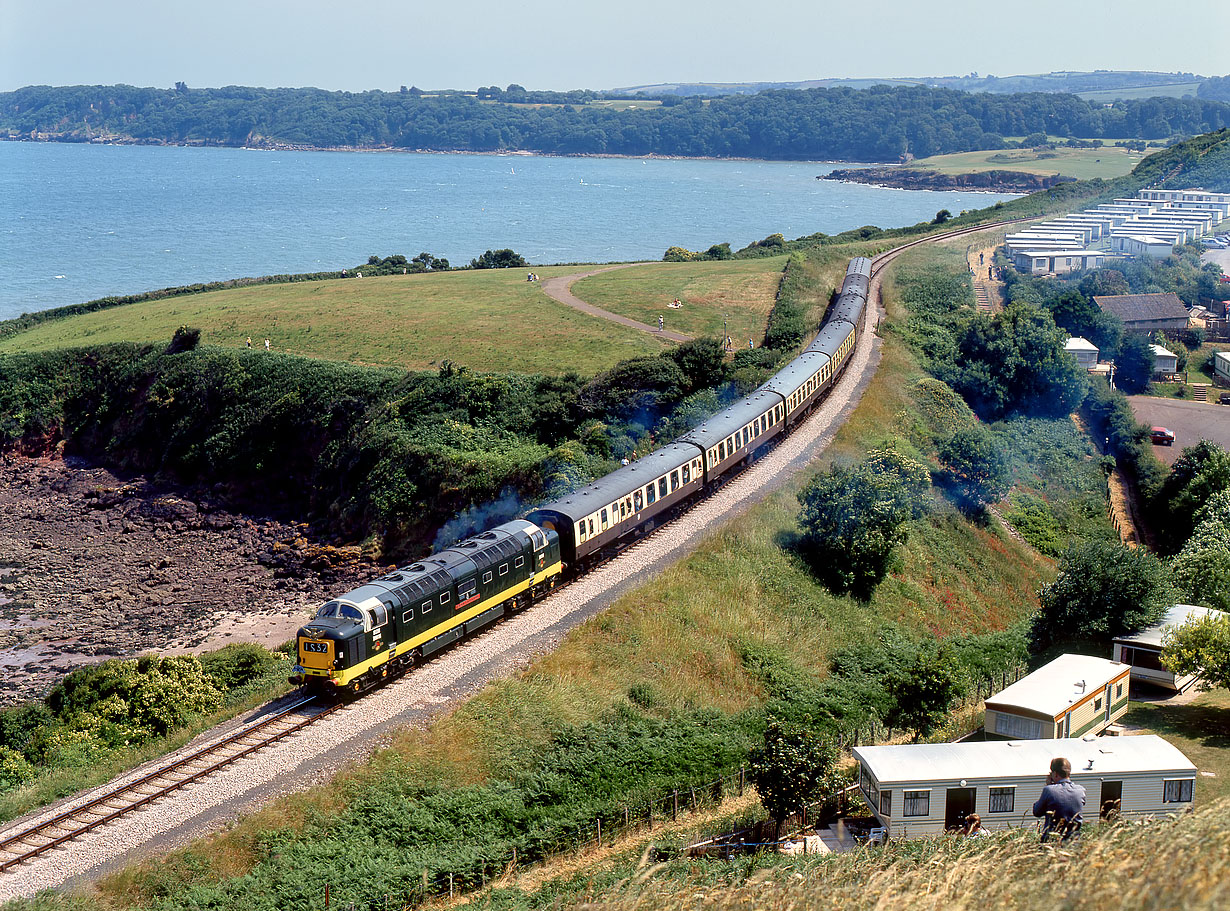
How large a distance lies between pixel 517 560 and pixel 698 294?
57558 millimetres

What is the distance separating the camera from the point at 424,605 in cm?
2930

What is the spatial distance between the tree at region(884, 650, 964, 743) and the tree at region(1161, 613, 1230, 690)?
7218 millimetres

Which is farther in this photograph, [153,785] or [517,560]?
[517,560]

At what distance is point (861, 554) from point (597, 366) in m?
30.3

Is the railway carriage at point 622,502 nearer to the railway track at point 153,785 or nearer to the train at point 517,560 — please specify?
the train at point 517,560

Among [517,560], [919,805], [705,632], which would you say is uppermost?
[517,560]

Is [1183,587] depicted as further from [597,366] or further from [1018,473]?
[597,366]

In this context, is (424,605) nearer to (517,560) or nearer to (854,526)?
(517,560)

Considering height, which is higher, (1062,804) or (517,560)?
(1062,804)

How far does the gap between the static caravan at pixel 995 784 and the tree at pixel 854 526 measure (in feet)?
48.6

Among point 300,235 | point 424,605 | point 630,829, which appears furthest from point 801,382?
point 300,235

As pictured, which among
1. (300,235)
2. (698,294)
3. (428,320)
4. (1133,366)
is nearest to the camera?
(428,320)

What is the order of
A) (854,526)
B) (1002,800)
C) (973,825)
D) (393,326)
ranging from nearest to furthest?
(973,825) → (1002,800) → (854,526) → (393,326)

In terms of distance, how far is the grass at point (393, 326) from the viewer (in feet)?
231
